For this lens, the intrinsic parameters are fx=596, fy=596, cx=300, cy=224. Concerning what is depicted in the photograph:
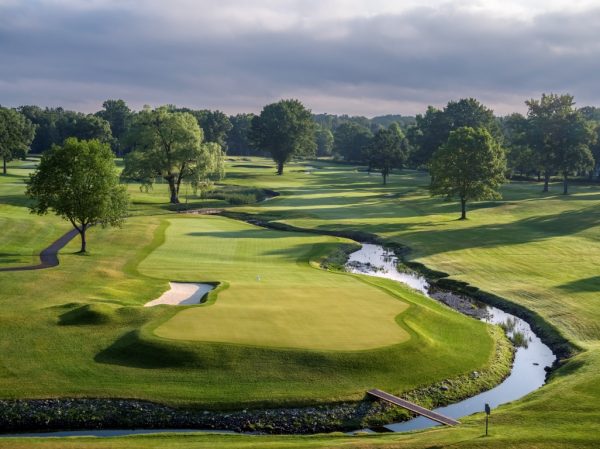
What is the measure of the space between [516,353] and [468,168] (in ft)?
180

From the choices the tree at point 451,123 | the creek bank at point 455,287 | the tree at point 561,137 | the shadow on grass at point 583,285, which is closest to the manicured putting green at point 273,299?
the creek bank at point 455,287

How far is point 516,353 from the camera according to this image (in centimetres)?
3378

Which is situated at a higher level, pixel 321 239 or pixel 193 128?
pixel 193 128

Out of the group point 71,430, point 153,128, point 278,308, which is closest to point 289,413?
point 71,430

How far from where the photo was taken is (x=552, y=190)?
4722 inches

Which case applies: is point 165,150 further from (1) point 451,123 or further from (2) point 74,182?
(1) point 451,123

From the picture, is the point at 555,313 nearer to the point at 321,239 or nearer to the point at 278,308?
the point at 278,308

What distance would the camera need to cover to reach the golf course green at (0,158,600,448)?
24.6m

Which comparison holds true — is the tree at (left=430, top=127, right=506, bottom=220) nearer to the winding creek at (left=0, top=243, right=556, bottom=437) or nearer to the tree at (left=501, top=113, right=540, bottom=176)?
the tree at (left=501, top=113, right=540, bottom=176)

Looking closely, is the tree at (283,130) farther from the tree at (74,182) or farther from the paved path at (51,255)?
the tree at (74,182)

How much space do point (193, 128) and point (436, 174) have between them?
39.8 metres

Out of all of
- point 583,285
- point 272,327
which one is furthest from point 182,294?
point 583,285

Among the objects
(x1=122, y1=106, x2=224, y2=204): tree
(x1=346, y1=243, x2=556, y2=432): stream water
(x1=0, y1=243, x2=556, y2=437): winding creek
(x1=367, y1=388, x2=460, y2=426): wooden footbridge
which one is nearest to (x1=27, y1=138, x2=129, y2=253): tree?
(x1=0, y1=243, x2=556, y2=437): winding creek

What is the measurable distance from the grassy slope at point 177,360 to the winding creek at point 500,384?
1864mm
